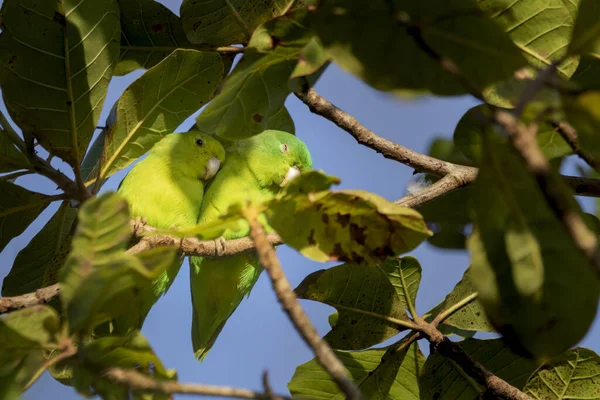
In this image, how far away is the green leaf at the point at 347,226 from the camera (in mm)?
966

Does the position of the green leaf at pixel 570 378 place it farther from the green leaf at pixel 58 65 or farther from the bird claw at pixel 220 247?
the green leaf at pixel 58 65

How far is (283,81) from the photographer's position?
3.89ft

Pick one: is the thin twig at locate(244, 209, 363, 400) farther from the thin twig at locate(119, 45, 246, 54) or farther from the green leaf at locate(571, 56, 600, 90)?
the thin twig at locate(119, 45, 246, 54)

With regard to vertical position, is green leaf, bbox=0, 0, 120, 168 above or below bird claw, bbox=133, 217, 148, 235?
above

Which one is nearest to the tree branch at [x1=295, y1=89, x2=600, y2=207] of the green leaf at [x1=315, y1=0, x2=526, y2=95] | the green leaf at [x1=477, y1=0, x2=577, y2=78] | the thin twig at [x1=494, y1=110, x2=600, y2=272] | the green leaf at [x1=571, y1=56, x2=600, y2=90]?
the green leaf at [x1=571, y1=56, x2=600, y2=90]

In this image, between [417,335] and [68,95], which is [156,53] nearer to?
[68,95]

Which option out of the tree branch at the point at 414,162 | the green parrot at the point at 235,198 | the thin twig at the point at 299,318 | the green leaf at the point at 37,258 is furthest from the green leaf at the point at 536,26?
the green parrot at the point at 235,198

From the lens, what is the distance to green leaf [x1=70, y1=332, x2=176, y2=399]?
2.94ft

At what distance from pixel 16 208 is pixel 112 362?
86cm

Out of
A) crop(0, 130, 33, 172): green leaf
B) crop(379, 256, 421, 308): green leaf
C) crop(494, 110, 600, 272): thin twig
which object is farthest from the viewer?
crop(379, 256, 421, 308): green leaf

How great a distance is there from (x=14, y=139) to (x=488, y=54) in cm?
115

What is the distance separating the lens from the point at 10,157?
59.3 inches

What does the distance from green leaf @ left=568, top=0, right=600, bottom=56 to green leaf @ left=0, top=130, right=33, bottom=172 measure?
1.21 metres

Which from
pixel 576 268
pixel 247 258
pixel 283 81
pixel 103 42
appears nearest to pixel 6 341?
pixel 283 81
